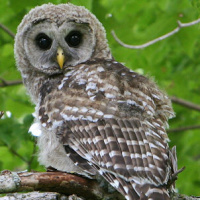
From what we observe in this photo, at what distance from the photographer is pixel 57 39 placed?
16.5 feet

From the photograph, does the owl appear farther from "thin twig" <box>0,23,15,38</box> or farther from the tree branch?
"thin twig" <box>0,23,15,38</box>

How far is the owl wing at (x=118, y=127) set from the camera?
3469 mm

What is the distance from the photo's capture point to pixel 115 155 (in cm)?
357

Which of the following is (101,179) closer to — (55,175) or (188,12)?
(55,175)

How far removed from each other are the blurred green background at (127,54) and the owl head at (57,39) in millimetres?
150

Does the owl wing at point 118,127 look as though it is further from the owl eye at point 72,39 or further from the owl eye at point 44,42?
the owl eye at point 44,42

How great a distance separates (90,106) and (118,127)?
394 millimetres

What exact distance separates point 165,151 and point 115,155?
1.38 ft

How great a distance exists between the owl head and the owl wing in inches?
16.9

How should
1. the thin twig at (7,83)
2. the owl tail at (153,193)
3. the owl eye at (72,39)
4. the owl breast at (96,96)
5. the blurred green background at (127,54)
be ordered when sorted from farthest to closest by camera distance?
1. the thin twig at (7,83)
2. the blurred green background at (127,54)
3. the owl eye at (72,39)
4. the owl breast at (96,96)
5. the owl tail at (153,193)

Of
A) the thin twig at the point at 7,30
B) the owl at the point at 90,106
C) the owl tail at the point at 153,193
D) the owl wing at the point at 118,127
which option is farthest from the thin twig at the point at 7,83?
the owl tail at the point at 153,193

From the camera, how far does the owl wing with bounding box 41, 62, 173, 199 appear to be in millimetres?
3469

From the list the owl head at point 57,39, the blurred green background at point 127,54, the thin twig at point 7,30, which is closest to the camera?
the owl head at point 57,39

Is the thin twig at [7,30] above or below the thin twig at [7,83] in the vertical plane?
above
